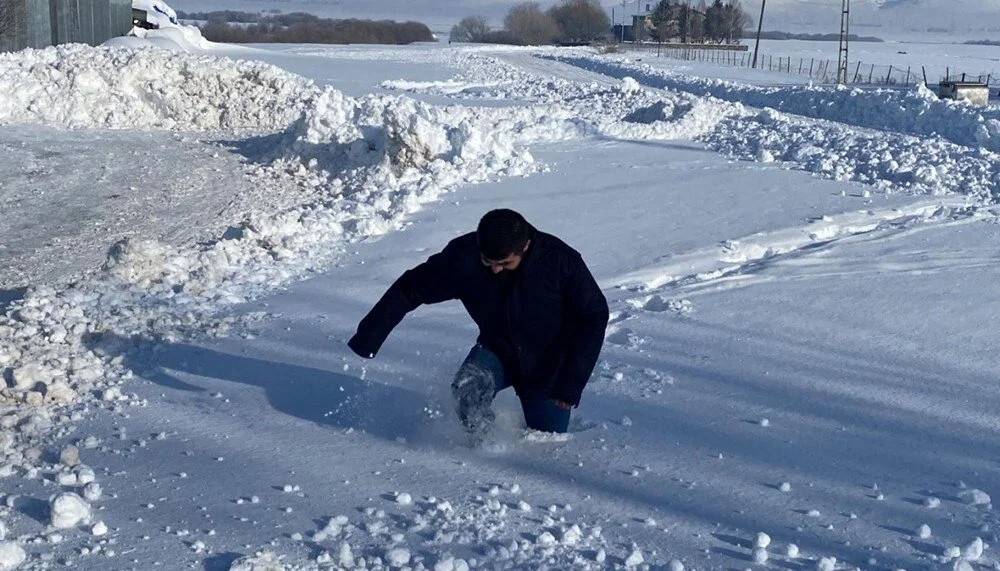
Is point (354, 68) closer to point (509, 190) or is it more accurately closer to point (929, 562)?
point (509, 190)

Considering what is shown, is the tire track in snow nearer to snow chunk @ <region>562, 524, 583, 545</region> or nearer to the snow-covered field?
the snow-covered field

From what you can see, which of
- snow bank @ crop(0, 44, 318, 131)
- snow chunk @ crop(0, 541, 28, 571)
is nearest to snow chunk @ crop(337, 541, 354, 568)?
snow chunk @ crop(0, 541, 28, 571)

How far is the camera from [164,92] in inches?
781

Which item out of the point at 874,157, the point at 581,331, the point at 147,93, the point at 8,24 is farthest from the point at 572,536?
the point at 8,24

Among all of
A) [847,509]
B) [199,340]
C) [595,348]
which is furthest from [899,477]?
[199,340]

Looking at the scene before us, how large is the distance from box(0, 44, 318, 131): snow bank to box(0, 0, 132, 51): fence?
27.7 feet

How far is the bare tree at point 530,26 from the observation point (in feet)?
364

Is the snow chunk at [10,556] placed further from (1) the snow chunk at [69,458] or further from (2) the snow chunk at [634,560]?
(2) the snow chunk at [634,560]

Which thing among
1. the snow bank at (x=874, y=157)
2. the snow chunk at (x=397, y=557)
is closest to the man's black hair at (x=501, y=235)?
the snow chunk at (x=397, y=557)

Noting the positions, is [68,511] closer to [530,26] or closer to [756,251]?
[756,251]

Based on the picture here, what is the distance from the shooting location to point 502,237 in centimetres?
404

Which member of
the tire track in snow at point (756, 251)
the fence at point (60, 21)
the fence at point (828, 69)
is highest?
the fence at point (60, 21)

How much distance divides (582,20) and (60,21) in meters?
84.5

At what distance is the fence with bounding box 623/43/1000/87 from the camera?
1789 inches
